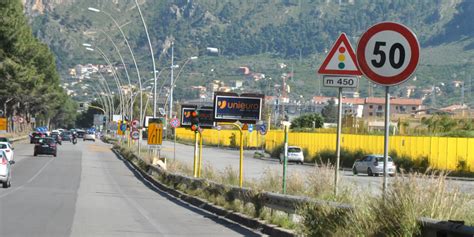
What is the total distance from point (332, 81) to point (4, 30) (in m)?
74.2

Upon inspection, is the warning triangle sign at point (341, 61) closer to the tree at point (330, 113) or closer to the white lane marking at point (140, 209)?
the white lane marking at point (140, 209)

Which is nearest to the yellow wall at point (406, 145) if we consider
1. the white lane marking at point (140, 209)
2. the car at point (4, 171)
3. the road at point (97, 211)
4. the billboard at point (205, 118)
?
the billboard at point (205, 118)

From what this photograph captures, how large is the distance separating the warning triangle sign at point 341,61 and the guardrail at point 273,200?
221 centimetres

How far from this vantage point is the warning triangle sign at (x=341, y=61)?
14266 millimetres

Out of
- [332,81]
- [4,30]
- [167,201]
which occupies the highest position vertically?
[4,30]

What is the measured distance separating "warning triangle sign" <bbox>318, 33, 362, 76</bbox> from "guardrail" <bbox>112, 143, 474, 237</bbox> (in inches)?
87.1

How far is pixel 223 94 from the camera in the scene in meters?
29.7

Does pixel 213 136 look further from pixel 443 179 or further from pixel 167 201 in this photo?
pixel 443 179

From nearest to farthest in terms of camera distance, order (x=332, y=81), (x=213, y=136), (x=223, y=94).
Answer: (x=332, y=81) → (x=223, y=94) → (x=213, y=136)

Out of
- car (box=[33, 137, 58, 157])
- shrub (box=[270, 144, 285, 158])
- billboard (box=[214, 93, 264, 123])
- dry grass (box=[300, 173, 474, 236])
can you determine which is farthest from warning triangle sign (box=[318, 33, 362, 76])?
shrub (box=[270, 144, 285, 158])

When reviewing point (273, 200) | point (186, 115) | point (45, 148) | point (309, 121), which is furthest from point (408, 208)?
point (309, 121)

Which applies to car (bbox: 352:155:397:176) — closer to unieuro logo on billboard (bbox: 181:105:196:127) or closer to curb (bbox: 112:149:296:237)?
unieuro logo on billboard (bbox: 181:105:196:127)

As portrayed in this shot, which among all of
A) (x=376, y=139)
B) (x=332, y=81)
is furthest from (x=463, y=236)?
(x=376, y=139)

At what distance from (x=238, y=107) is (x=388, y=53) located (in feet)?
62.9
